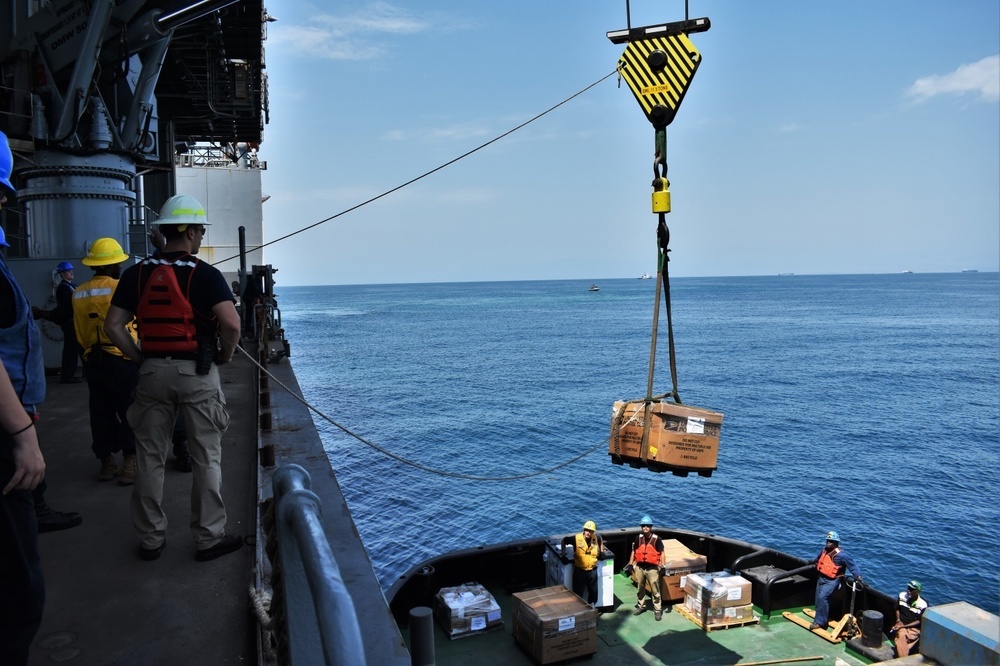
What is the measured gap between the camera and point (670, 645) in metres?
12.0

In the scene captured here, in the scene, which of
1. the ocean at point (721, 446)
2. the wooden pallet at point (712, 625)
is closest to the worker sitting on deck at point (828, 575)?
the wooden pallet at point (712, 625)

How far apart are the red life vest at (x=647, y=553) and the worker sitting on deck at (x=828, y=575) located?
2.76 m

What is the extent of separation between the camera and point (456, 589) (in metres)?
12.5

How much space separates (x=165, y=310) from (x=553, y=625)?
318 inches

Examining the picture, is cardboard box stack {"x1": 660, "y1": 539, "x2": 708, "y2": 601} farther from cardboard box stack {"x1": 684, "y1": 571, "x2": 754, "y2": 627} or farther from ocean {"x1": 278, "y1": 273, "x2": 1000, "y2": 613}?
ocean {"x1": 278, "y1": 273, "x2": 1000, "y2": 613}

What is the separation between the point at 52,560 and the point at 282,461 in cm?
197

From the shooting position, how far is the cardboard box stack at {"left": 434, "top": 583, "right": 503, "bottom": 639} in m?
11.7

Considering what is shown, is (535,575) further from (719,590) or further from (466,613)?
(719,590)

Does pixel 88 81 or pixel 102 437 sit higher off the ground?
pixel 88 81

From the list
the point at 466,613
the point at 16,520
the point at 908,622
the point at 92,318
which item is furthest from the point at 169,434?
the point at 908,622

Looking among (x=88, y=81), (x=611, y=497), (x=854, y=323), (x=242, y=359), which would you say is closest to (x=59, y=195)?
(x=88, y=81)

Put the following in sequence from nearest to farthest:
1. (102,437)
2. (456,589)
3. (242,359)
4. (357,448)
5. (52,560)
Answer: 1. (52,560)
2. (102,437)
3. (456,589)
4. (242,359)
5. (357,448)

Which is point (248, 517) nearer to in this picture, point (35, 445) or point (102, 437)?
point (102, 437)

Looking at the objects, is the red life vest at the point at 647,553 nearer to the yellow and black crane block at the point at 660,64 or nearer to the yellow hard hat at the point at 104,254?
the yellow and black crane block at the point at 660,64
